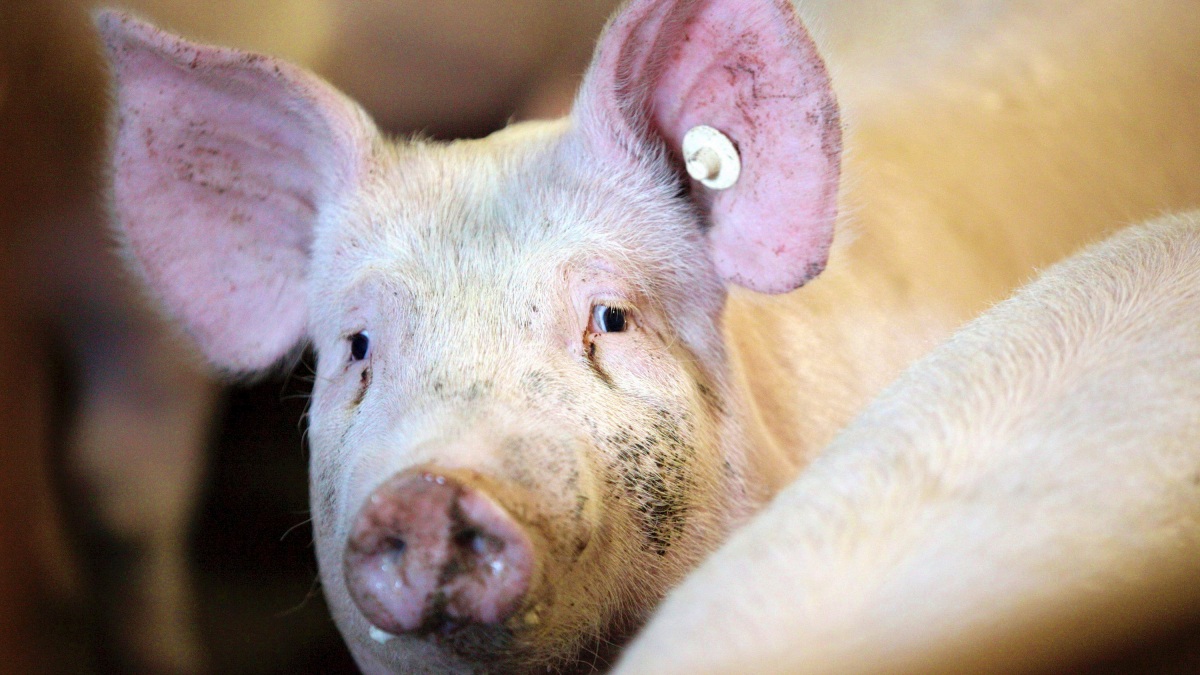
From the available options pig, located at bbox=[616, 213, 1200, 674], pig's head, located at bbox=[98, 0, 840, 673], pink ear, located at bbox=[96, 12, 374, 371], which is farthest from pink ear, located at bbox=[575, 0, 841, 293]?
pig, located at bbox=[616, 213, 1200, 674]

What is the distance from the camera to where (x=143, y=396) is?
6.70ft

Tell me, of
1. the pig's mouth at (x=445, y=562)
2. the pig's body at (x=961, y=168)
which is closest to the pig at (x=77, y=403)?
the pig's mouth at (x=445, y=562)

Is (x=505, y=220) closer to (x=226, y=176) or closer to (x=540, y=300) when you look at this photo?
(x=540, y=300)

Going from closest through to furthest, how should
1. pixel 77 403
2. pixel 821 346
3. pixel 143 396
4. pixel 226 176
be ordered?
pixel 226 176 < pixel 821 346 < pixel 77 403 < pixel 143 396

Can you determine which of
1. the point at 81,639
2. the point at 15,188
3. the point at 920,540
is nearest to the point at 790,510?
the point at 920,540

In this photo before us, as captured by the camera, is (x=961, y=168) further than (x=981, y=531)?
Yes

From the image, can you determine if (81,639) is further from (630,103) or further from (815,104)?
(815,104)

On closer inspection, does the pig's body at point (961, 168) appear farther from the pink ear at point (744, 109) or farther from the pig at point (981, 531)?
the pig at point (981, 531)

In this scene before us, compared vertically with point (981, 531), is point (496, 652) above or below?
below

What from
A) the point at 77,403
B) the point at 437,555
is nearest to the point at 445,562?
the point at 437,555

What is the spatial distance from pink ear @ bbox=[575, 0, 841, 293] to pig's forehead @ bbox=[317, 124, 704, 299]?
6 cm

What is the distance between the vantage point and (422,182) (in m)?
1.28

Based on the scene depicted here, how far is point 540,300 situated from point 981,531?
2.06 feet

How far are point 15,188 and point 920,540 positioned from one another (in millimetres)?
1640
